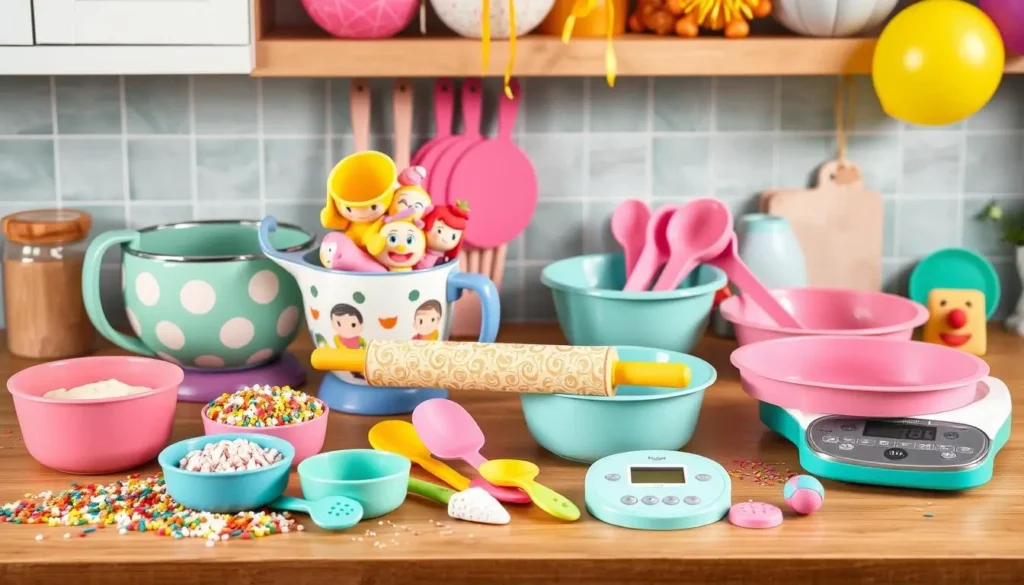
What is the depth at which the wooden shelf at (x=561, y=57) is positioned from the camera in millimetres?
1541

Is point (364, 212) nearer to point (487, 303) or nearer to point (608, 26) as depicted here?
point (487, 303)

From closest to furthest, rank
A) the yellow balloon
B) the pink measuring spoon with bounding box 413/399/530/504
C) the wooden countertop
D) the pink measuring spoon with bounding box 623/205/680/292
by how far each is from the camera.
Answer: the wooden countertop, the pink measuring spoon with bounding box 413/399/530/504, the yellow balloon, the pink measuring spoon with bounding box 623/205/680/292

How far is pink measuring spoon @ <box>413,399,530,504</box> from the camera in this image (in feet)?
4.25

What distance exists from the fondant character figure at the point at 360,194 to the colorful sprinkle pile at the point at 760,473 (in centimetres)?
49

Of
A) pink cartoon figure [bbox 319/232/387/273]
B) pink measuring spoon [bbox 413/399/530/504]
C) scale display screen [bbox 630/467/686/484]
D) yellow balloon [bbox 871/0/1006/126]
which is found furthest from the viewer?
yellow balloon [bbox 871/0/1006/126]

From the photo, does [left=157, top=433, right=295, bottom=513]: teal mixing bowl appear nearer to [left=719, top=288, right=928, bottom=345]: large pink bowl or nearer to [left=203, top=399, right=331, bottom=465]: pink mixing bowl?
[left=203, top=399, right=331, bottom=465]: pink mixing bowl

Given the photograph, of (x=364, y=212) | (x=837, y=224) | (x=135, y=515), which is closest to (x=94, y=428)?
(x=135, y=515)

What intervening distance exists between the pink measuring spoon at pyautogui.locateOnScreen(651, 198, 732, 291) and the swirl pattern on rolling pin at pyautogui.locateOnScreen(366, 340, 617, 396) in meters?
0.37

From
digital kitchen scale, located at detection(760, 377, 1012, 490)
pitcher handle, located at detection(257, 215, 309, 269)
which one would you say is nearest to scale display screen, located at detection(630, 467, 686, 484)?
digital kitchen scale, located at detection(760, 377, 1012, 490)

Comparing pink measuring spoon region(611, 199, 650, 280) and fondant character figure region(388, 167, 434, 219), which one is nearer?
fondant character figure region(388, 167, 434, 219)

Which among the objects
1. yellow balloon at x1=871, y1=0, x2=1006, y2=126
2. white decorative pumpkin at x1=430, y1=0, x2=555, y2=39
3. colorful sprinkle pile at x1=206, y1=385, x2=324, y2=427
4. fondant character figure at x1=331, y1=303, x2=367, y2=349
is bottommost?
colorful sprinkle pile at x1=206, y1=385, x2=324, y2=427

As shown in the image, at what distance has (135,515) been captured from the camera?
1146 mm

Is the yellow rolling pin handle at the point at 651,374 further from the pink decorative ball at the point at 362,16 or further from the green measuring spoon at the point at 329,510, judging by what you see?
the pink decorative ball at the point at 362,16

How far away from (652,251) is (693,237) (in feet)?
0.19
